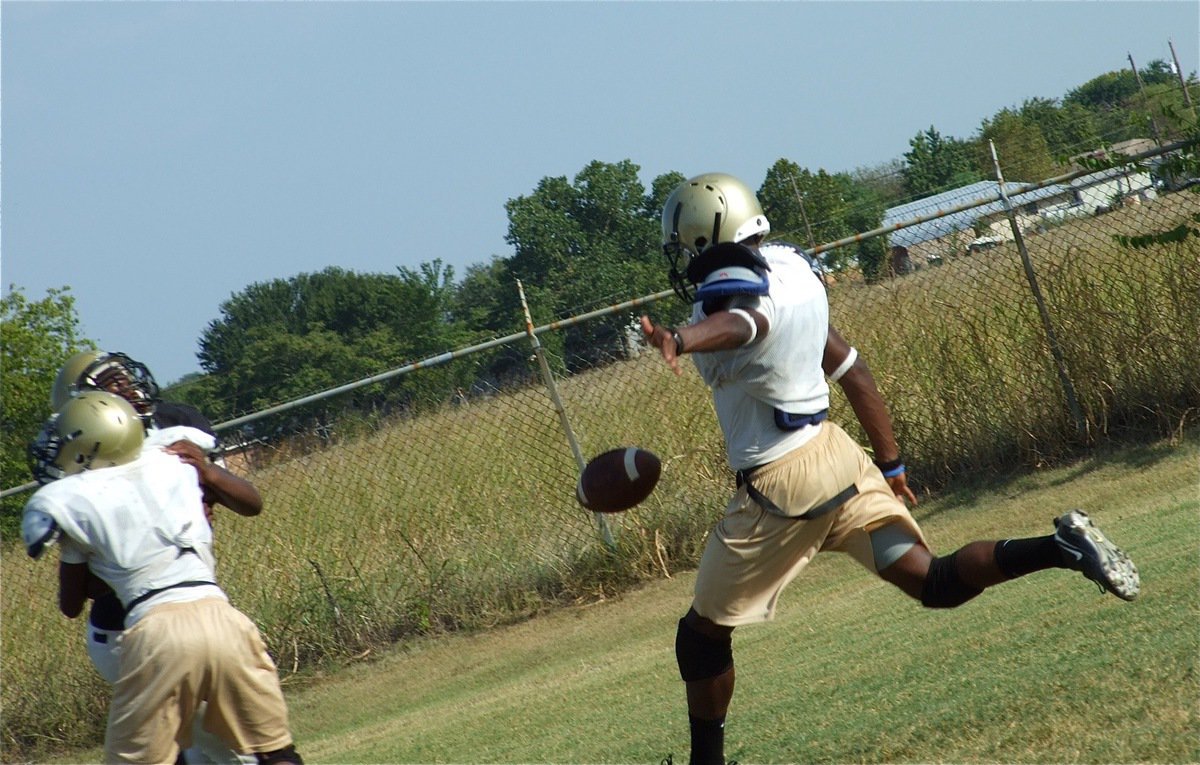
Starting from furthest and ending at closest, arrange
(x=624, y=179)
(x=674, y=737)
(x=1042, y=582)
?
1. (x=624, y=179)
2. (x=1042, y=582)
3. (x=674, y=737)

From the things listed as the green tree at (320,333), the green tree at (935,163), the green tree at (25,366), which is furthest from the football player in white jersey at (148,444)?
the green tree at (935,163)

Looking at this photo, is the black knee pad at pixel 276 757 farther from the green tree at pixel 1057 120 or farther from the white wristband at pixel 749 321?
the green tree at pixel 1057 120

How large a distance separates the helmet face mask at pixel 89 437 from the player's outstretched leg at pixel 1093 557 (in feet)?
10.8

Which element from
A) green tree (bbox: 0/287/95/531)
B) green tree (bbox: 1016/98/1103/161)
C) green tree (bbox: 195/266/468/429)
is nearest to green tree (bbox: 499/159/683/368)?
green tree (bbox: 195/266/468/429)

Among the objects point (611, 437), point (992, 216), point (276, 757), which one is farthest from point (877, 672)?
point (992, 216)

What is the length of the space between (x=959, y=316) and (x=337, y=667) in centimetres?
565

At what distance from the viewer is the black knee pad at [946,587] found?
15.2ft

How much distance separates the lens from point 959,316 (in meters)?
10.5

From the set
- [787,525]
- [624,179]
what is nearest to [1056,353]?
[787,525]

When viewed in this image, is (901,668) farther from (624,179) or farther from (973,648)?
(624,179)

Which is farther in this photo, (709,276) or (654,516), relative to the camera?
(654,516)

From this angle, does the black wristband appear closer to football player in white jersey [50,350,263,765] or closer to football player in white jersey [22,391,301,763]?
football player in white jersey [22,391,301,763]

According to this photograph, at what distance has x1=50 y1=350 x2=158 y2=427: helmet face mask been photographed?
5184 millimetres

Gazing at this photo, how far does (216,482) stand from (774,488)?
215 centimetres
